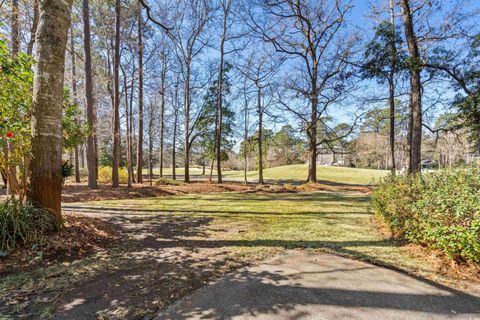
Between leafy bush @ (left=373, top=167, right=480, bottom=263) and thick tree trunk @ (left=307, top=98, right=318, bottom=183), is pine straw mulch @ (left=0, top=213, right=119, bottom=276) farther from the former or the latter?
thick tree trunk @ (left=307, top=98, right=318, bottom=183)

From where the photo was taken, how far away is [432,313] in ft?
6.38

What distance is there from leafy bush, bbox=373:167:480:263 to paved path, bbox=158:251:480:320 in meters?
0.61

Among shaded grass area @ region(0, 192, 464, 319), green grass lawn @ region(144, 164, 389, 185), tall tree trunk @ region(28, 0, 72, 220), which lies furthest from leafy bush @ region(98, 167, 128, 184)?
green grass lawn @ region(144, 164, 389, 185)

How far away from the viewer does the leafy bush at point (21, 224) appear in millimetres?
2777

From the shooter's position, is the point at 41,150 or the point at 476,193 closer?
the point at 476,193

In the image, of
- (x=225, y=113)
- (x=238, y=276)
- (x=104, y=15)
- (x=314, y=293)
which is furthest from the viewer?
(x=225, y=113)

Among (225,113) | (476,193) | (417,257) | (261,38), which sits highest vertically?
(261,38)

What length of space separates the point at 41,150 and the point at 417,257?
563 centimetres

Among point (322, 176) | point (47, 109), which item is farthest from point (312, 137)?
point (322, 176)

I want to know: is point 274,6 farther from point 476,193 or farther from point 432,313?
point 432,313

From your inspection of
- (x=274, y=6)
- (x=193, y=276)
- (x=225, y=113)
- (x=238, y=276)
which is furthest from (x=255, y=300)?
(x=225, y=113)

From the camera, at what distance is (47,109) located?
322 cm

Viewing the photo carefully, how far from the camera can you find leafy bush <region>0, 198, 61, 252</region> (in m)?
2.78

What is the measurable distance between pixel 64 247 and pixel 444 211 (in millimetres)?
4999
